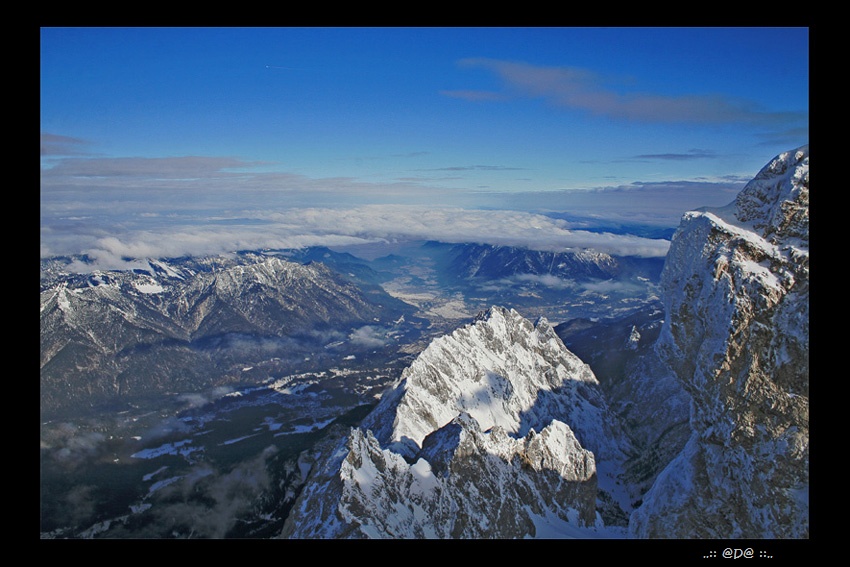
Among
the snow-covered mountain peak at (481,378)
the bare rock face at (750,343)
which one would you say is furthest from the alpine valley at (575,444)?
the snow-covered mountain peak at (481,378)

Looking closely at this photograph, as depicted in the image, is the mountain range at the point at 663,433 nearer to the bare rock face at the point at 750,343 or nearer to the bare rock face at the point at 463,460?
the bare rock face at the point at 750,343

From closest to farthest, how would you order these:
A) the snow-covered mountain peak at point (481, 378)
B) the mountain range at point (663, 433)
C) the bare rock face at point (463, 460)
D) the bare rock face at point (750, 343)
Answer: the bare rock face at point (750, 343), the mountain range at point (663, 433), the bare rock face at point (463, 460), the snow-covered mountain peak at point (481, 378)

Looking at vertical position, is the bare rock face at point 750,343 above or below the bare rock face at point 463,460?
above

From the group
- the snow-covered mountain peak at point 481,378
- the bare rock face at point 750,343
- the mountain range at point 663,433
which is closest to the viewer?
the bare rock face at point 750,343

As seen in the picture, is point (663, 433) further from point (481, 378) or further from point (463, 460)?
point (463, 460)

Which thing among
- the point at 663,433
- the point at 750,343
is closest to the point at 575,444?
the point at 663,433

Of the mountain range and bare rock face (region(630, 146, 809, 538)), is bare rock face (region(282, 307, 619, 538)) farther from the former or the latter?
bare rock face (region(630, 146, 809, 538))

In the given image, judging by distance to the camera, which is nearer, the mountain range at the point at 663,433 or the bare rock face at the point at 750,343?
the bare rock face at the point at 750,343
